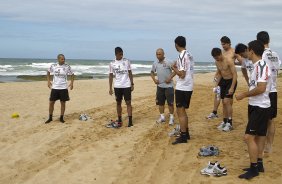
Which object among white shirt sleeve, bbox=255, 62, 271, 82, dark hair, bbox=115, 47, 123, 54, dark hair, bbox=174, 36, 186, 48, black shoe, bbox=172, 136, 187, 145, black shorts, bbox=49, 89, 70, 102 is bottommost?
black shoe, bbox=172, 136, 187, 145

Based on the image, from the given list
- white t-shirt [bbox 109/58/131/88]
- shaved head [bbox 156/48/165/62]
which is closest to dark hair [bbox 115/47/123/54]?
white t-shirt [bbox 109/58/131/88]

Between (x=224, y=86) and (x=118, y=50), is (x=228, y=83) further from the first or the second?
(x=118, y=50)

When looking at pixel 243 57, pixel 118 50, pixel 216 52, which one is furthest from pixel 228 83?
pixel 118 50

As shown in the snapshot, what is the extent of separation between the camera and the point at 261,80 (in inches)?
199

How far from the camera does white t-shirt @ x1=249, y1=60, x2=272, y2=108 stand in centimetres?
505

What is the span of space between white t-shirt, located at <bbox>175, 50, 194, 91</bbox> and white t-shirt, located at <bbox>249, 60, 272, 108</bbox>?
192 cm

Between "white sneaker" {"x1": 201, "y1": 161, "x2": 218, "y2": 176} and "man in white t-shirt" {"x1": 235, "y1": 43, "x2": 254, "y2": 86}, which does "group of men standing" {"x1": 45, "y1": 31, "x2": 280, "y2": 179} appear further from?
"white sneaker" {"x1": 201, "y1": 161, "x2": 218, "y2": 176}

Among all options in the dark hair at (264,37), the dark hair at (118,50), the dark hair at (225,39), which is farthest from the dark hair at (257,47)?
the dark hair at (118,50)

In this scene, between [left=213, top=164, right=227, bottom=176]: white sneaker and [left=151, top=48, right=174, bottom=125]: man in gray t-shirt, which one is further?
[left=151, top=48, right=174, bottom=125]: man in gray t-shirt

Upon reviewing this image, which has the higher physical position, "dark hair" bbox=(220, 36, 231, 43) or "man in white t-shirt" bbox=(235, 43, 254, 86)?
"dark hair" bbox=(220, 36, 231, 43)

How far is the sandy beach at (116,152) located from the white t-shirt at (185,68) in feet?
3.44

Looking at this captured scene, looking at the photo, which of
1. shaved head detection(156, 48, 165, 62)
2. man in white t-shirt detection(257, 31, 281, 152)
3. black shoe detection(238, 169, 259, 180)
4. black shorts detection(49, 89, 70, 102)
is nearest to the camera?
black shoe detection(238, 169, 259, 180)

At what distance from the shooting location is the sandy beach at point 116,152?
18.9ft

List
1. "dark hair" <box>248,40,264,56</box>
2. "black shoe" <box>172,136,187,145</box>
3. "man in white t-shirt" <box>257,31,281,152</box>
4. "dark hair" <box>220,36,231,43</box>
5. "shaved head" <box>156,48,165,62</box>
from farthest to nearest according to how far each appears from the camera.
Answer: "shaved head" <box>156,48,165,62</box> < "dark hair" <box>220,36,231,43</box> < "black shoe" <box>172,136,187,145</box> < "man in white t-shirt" <box>257,31,281,152</box> < "dark hair" <box>248,40,264,56</box>
